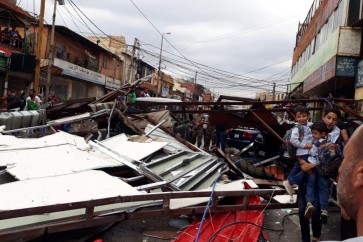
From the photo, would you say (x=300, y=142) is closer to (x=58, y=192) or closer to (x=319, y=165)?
(x=319, y=165)

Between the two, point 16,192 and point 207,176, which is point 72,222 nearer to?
point 16,192

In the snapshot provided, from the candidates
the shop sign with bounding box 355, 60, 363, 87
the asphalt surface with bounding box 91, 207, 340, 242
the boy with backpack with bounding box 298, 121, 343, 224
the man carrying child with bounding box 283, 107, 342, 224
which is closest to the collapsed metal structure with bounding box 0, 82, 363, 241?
the asphalt surface with bounding box 91, 207, 340, 242

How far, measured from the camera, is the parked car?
11.6 m

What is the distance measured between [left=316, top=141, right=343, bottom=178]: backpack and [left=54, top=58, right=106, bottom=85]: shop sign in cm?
2561

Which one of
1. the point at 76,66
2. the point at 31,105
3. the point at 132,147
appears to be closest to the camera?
the point at 132,147

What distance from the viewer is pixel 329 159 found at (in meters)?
3.98

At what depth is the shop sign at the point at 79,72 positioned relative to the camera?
27528 millimetres

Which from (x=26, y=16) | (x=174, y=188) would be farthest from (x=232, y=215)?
(x=26, y=16)

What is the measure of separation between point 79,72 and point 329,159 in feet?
95.1

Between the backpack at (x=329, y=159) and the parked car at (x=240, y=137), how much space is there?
290 inches

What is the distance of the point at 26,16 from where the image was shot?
2259 cm

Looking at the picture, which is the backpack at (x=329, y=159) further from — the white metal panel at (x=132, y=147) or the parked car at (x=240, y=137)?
the parked car at (x=240, y=137)

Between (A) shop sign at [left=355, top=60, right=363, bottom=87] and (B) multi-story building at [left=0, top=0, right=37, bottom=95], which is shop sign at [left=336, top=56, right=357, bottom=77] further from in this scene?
(B) multi-story building at [left=0, top=0, right=37, bottom=95]

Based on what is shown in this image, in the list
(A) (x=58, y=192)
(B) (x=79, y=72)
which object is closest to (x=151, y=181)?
(A) (x=58, y=192)
